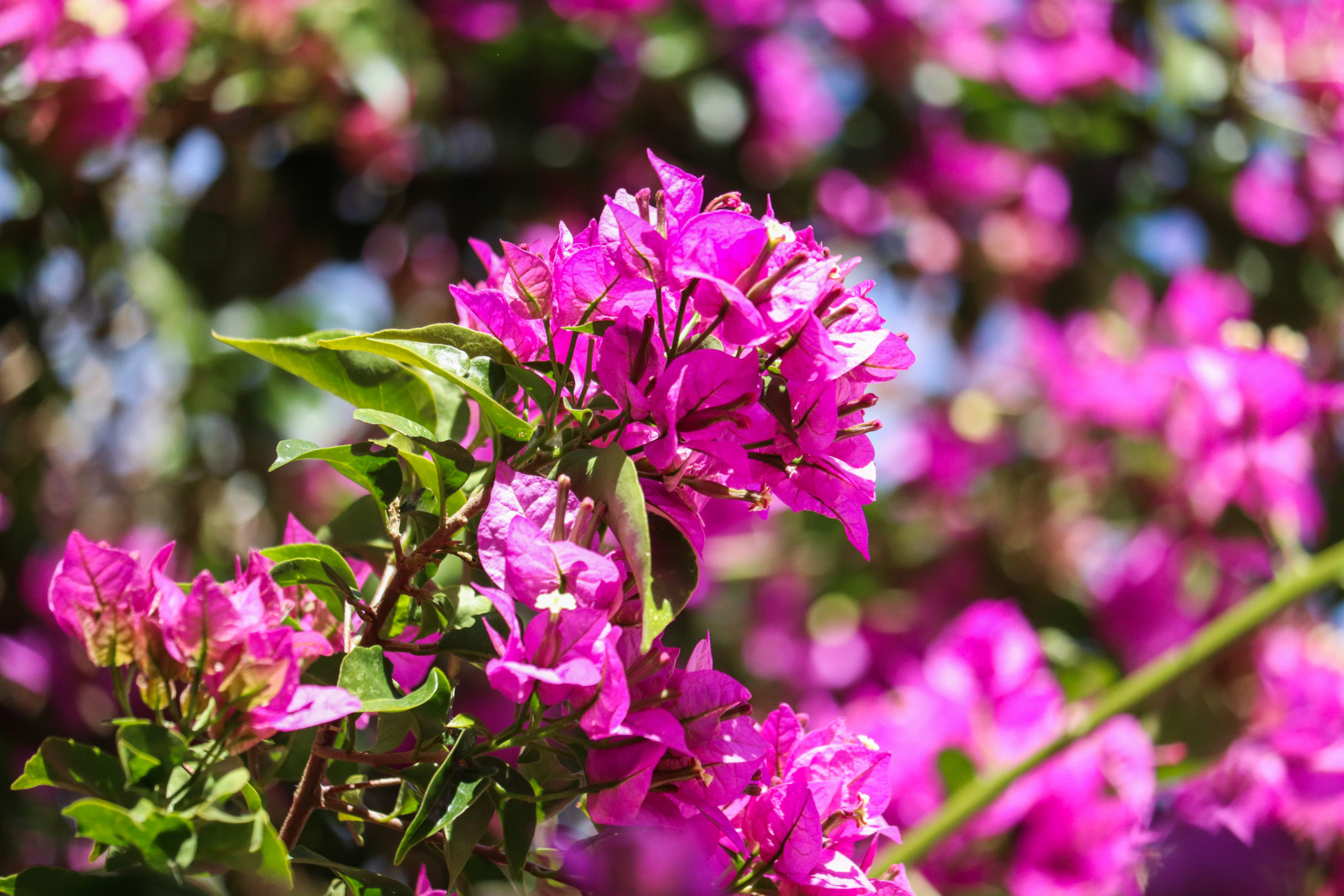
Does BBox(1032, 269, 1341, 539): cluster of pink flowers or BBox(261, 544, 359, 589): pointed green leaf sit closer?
BBox(261, 544, 359, 589): pointed green leaf

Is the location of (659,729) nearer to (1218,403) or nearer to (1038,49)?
(1218,403)

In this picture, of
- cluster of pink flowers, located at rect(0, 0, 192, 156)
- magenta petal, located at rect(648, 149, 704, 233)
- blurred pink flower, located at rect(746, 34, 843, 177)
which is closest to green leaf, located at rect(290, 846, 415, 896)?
magenta petal, located at rect(648, 149, 704, 233)

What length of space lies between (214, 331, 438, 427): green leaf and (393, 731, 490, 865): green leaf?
15 cm

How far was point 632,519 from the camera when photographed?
0.36 meters

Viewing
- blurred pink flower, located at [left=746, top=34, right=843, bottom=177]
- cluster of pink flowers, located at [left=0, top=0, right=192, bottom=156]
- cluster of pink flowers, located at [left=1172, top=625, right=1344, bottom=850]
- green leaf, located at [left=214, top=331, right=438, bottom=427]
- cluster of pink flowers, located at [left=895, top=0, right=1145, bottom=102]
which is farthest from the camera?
cluster of pink flowers, located at [left=895, top=0, right=1145, bottom=102]

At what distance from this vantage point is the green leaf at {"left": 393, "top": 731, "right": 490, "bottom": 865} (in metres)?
0.38

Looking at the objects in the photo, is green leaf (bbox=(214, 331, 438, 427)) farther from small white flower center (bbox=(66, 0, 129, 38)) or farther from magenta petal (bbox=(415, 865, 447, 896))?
small white flower center (bbox=(66, 0, 129, 38))

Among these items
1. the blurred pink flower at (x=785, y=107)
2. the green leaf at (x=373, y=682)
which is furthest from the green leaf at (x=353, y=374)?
the blurred pink flower at (x=785, y=107)

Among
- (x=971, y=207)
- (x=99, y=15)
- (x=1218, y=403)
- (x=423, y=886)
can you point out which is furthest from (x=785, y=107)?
(x=423, y=886)

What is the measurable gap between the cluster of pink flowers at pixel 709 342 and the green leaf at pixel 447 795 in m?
0.11

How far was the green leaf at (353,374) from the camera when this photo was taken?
46 cm

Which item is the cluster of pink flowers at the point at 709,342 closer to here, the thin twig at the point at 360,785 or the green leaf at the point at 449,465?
the green leaf at the point at 449,465

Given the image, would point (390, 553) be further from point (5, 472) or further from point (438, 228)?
point (438, 228)

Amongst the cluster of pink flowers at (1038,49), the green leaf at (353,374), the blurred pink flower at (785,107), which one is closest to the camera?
the green leaf at (353,374)
